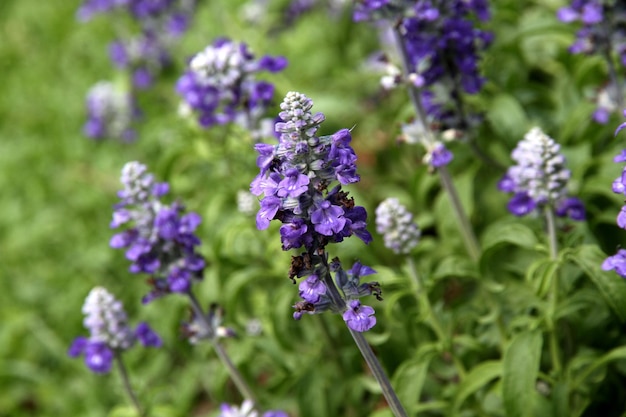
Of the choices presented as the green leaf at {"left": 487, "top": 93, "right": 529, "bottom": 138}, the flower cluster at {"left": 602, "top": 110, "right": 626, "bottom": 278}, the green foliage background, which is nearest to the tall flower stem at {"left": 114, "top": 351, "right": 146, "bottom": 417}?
the green foliage background

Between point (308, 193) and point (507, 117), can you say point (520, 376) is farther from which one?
point (507, 117)

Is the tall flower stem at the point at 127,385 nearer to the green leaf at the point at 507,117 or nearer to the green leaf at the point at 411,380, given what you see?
the green leaf at the point at 411,380

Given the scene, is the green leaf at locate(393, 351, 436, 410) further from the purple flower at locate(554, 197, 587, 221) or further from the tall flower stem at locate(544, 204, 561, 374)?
the purple flower at locate(554, 197, 587, 221)

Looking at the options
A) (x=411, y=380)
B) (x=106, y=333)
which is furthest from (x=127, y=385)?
(x=411, y=380)

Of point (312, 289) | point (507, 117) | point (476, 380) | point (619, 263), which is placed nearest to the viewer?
point (312, 289)

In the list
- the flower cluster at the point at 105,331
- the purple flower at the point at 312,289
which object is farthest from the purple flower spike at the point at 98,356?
the purple flower at the point at 312,289

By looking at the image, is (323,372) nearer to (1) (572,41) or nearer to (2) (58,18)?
(1) (572,41)
